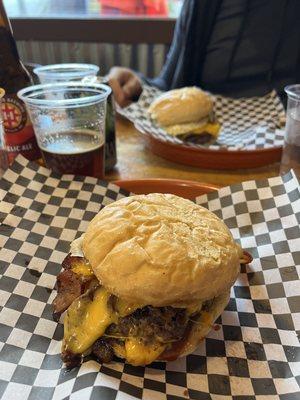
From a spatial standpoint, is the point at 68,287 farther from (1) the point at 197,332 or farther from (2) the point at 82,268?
(1) the point at 197,332

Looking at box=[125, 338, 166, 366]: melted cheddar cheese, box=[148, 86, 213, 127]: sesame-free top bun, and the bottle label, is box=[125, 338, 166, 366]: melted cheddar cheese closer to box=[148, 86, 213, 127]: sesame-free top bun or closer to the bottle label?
the bottle label

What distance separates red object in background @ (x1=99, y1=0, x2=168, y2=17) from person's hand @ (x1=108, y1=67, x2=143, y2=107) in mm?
1147

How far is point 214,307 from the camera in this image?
1.06m

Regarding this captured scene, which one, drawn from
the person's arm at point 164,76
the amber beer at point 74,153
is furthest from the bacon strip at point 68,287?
the person's arm at point 164,76

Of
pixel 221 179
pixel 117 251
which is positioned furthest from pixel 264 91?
pixel 117 251

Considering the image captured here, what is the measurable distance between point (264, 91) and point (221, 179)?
123 cm

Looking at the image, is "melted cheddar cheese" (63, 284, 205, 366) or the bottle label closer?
"melted cheddar cheese" (63, 284, 205, 366)

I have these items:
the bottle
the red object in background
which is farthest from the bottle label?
the red object in background

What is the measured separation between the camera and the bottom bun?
995mm

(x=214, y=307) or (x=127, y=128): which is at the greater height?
(x=214, y=307)

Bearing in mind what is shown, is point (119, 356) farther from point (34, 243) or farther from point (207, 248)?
point (34, 243)

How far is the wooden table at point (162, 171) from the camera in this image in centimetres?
177

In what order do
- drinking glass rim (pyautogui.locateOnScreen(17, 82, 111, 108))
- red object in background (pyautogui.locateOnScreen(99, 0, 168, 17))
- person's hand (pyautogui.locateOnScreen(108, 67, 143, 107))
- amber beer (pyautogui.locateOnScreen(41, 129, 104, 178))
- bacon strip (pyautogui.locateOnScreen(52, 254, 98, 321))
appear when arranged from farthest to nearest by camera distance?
red object in background (pyautogui.locateOnScreen(99, 0, 168, 17)) → person's hand (pyautogui.locateOnScreen(108, 67, 143, 107)) → amber beer (pyautogui.locateOnScreen(41, 129, 104, 178)) → drinking glass rim (pyautogui.locateOnScreen(17, 82, 111, 108)) → bacon strip (pyautogui.locateOnScreen(52, 254, 98, 321))

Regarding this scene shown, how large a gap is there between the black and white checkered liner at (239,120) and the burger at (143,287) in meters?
0.97
